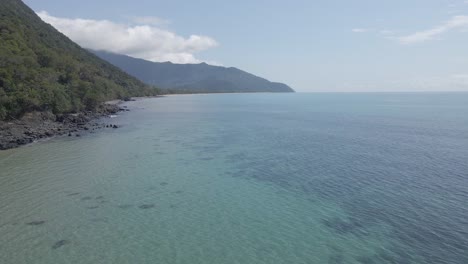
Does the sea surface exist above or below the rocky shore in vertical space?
below

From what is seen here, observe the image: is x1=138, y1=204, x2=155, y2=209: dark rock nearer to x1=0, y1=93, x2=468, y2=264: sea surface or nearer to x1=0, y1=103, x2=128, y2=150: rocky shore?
x1=0, y1=93, x2=468, y2=264: sea surface

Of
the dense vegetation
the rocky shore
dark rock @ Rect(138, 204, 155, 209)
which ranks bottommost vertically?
dark rock @ Rect(138, 204, 155, 209)

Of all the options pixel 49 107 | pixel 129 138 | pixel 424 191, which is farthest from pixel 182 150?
pixel 49 107

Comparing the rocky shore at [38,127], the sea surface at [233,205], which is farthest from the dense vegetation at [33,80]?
the sea surface at [233,205]

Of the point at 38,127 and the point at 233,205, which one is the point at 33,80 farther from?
the point at 233,205

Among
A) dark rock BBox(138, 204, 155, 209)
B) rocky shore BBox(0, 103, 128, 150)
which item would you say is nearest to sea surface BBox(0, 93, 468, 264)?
dark rock BBox(138, 204, 155, 209)

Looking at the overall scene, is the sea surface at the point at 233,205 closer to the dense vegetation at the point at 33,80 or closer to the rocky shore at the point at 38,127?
the rocky shore at the point at 38,127

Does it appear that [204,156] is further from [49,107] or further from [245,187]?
[49,107]
